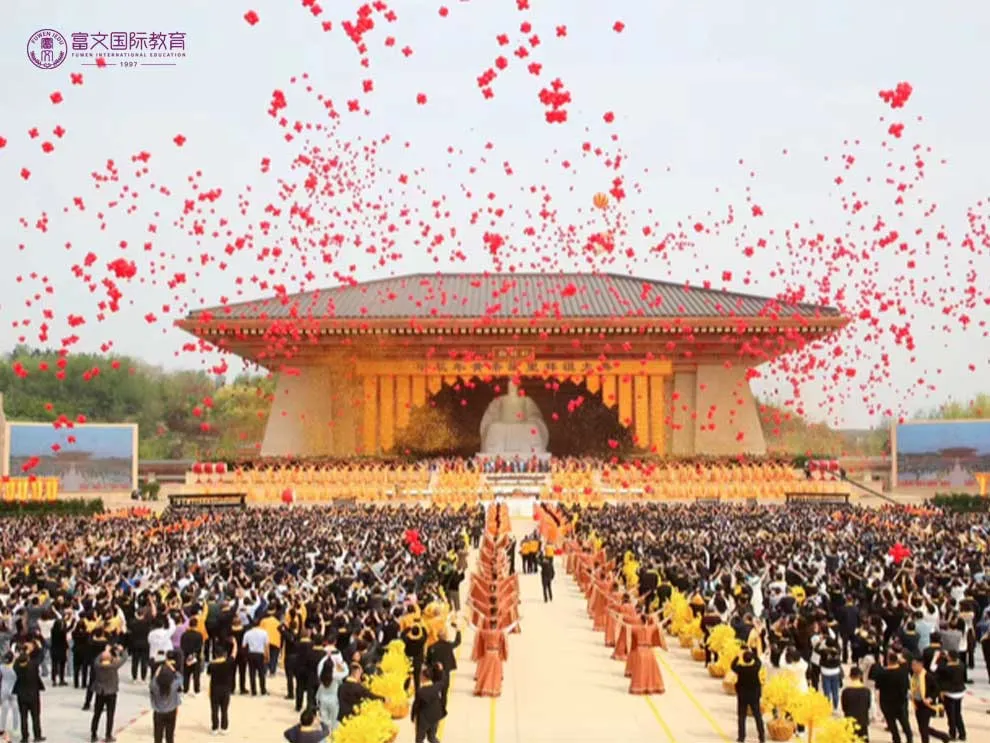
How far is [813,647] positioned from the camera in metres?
14.9

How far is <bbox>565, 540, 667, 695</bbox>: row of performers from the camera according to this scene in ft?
50.9

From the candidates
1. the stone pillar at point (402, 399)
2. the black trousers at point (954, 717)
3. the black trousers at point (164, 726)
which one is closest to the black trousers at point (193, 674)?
the black trousers at point (164, 726)

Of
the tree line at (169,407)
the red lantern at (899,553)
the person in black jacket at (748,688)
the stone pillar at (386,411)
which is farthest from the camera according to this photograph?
the tree line at (169,407)

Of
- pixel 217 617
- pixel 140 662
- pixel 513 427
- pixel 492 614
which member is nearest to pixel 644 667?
pixel 492 614

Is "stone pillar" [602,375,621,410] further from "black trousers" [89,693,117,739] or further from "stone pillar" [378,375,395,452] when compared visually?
"black trousers" [89,693,117,739]

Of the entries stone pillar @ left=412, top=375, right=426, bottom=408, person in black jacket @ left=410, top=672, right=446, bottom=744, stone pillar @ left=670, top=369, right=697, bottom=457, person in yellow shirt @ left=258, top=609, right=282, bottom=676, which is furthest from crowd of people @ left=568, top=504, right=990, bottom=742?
stone pillar @ left=412, top=375, right=426, bottom=408

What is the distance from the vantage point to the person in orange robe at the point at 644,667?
1543 cm

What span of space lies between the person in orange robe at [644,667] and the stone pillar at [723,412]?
3600cm

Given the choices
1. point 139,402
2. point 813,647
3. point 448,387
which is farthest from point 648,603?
point 139,402

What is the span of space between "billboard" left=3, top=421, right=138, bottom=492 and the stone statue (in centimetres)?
1696

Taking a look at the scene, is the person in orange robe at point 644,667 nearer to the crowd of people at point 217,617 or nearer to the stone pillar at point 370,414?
the crowd of people at point 217,617

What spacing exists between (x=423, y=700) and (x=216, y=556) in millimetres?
13485

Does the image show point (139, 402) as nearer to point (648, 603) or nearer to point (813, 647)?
point (648, 603)

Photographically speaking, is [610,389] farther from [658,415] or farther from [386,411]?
[386,411]
